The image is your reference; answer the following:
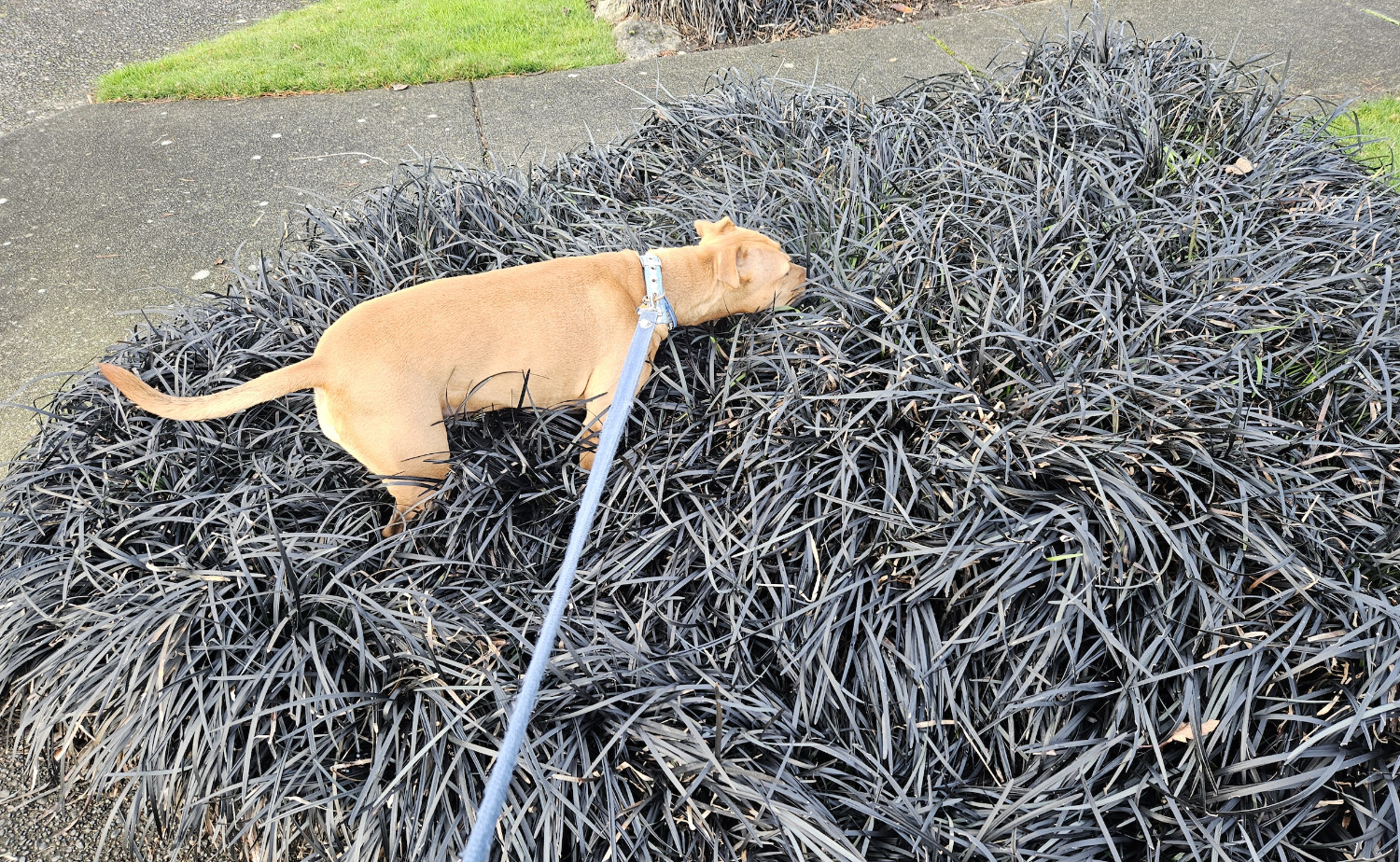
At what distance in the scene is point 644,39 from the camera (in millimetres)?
6441

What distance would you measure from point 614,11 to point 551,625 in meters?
6.23

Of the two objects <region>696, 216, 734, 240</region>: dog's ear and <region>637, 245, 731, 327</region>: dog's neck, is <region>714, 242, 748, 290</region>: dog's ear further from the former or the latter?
<region>696, 216, 734, 240</region>: dog's ear

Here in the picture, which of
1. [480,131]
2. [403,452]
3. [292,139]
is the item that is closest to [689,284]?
[403,452]

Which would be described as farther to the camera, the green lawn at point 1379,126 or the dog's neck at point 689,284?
the green lawn at point 1379,126

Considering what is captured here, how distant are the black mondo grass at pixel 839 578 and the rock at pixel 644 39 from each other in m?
3.47

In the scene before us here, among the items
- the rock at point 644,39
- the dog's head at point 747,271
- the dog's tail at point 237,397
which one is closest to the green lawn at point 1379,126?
the dog's head at point 747,271

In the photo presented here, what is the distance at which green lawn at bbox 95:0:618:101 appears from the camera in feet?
19.6

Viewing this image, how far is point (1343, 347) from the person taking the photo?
2990 mm

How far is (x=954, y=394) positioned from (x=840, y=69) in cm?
378

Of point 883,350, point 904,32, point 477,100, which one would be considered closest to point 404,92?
point 477,100

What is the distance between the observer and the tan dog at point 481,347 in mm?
2668

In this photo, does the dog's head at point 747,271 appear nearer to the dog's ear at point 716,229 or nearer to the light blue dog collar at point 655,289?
the dog's ear at point 716,229

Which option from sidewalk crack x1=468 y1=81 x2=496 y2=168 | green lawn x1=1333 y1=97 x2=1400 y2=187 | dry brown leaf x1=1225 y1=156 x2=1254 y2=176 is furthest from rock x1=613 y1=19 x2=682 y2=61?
green lawn x1=1333 y1=97 x2=1400 y2=187

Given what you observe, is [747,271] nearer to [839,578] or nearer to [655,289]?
[655,289]
